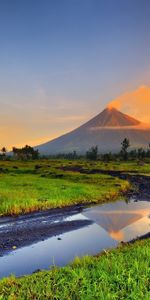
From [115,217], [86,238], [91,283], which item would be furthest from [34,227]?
[91,283]

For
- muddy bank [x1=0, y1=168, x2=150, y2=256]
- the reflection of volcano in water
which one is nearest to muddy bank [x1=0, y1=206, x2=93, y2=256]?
muddy bank [x1=0, y1=168, x2=150, y2=256]

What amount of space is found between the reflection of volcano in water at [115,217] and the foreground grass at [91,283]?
1356cm

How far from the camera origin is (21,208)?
36.8 metres

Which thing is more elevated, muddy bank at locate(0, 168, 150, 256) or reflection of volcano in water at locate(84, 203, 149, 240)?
muddy bank at locate(0, 168, 150, 256)

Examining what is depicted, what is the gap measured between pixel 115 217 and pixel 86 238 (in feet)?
31.4

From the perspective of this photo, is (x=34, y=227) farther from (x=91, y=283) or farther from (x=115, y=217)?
(x=91, y=283)

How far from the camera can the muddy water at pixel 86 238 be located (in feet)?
70.6

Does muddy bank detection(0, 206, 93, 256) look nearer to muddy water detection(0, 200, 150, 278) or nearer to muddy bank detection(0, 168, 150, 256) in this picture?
muddy bank detection(0, 168, 150, 256)

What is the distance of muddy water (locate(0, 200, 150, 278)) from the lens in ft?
70.6

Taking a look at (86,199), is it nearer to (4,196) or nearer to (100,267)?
(4,196)

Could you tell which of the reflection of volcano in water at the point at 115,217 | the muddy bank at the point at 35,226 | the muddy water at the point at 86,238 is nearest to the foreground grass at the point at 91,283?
the muddy water at the point at 86,238

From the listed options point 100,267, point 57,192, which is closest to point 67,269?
point 100,267

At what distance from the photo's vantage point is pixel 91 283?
1449 centimetres

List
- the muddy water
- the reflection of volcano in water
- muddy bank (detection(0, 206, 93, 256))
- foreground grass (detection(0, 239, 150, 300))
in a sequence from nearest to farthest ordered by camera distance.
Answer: foreground grass (detection(0, 239, 150, 300)), the muddy water, muddy bank (detection(0, 206, 93, 256)), the reflection of volcano in water
